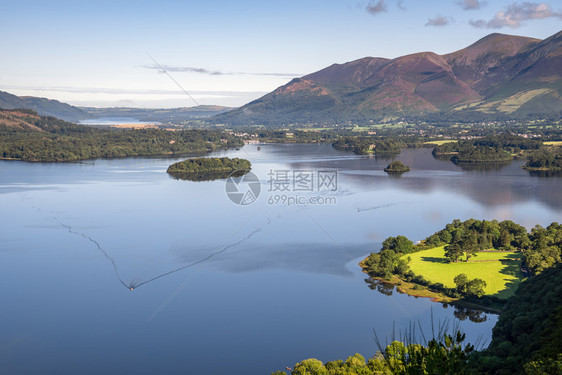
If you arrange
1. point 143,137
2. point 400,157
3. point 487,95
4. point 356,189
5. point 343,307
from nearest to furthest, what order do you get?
point 343,307 < point 356,189 < point 400,157 < point 143,137 < point 487,95

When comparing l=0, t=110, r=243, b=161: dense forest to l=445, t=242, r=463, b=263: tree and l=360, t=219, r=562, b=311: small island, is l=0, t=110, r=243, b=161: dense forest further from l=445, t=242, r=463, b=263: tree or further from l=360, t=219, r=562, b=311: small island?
l=445, t=242, r=463, b=263: tree

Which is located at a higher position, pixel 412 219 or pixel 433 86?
pixel 433 86

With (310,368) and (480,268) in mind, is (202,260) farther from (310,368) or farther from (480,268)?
(480,268)

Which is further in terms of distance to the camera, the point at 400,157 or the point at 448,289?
the point at 400,157

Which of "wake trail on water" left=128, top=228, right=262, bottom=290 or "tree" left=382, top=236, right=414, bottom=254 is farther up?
"tree" left=382, top=236, right=414, bottom=254

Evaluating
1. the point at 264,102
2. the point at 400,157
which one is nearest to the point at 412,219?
the point at 400,157

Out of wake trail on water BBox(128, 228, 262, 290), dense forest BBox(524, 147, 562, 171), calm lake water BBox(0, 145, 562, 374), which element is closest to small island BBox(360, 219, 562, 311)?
calm lake water BBox(0, 145, 562, 374)

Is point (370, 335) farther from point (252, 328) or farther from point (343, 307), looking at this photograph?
point (252, 328)
